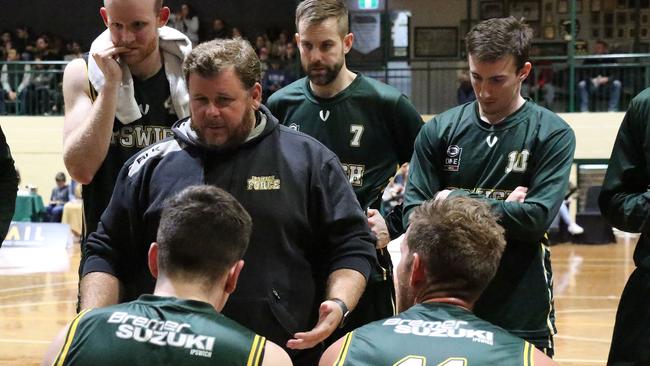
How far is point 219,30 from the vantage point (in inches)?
1081

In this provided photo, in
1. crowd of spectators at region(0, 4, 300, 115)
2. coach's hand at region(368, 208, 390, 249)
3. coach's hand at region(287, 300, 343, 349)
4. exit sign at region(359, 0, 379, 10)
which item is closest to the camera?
coach's hand at region(287, 300, 343, 349)

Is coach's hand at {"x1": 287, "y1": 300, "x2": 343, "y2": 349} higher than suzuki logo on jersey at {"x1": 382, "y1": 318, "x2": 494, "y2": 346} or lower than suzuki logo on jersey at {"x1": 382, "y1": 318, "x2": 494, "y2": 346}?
lower

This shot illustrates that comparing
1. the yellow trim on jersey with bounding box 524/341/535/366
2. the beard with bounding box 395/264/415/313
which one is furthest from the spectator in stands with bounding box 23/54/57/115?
the yellow trim on jersey with bounding box 524/341/535/366

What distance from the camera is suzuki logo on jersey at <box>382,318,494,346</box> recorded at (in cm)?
296

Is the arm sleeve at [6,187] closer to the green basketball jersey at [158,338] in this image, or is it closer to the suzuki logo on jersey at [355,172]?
the suzuki logo on jersey at [355,172]

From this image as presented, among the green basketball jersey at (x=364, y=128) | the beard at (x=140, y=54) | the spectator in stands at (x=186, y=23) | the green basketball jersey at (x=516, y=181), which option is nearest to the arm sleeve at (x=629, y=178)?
the green basketball jersey at (x=516, y=181)

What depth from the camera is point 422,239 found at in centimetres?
312

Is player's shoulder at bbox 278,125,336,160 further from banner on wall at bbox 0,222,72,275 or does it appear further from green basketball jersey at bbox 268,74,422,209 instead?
banner on wall at bbox 0,222,72,275

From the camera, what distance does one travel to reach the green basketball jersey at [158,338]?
2.82 metres

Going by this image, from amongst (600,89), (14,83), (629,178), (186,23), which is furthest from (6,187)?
(186,23)

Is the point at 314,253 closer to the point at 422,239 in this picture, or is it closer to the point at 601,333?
the point at 422,239

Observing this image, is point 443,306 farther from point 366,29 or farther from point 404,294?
point 366,29

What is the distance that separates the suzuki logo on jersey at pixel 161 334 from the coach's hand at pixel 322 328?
2.43 feet

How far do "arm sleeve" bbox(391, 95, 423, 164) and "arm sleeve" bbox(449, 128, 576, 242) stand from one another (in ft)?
2.81
